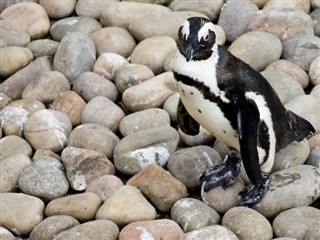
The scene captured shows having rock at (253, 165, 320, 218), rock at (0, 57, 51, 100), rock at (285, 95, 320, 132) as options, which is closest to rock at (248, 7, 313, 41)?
rock at (285, 95, 320, 132)

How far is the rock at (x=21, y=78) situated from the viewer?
3.63m

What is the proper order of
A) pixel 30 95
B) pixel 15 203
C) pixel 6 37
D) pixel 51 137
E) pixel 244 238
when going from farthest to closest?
pixel 6 37
pixel 30 95
pixel 51 137
pixel 15 203
pixel 244 238

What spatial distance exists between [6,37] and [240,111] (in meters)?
1.68

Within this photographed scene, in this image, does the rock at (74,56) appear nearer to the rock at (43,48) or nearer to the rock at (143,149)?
the rock at (43,48)

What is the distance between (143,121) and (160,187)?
0.50 meters

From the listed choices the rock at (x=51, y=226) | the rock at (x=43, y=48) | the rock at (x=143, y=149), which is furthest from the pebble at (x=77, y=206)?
the rock at (x=43, y=48)

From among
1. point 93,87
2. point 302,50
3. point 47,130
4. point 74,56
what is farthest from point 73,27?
point 302,50

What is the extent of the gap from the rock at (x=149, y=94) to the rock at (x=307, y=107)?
1.78ft

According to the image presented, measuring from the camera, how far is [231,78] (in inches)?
105

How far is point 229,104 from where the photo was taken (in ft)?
8.79

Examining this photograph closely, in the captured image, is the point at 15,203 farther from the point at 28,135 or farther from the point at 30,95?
the point at 30,95

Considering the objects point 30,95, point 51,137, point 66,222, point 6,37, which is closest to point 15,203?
point 66,222

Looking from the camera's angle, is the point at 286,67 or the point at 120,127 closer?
the point at 120,127

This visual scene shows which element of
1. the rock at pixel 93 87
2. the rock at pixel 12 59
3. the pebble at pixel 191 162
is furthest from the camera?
the rock at pixel 12 59
